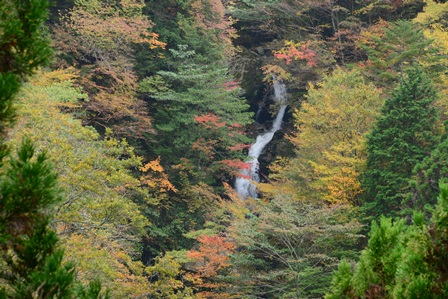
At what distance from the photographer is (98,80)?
17750 mm

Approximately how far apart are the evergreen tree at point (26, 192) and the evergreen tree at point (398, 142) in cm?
1037

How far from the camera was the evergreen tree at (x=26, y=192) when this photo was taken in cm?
226

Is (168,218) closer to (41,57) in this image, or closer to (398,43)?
(398,43)

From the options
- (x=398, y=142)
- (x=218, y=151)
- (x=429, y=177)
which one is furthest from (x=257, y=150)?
(x=429, y=177)

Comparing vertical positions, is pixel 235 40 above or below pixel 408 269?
below

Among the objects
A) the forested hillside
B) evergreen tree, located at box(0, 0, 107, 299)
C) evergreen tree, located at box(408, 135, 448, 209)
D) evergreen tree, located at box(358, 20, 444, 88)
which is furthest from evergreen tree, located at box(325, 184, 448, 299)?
evergreen tree, located at box(358, 20, 444, 88)

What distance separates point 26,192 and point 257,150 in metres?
19.2

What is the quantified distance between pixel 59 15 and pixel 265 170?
36.7ft

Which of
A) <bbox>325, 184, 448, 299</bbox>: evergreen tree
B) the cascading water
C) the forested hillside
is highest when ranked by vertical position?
<bbox>325, 184, 448, 299</bbox>: evergreen tree

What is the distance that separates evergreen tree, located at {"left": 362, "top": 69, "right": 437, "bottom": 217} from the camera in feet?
38.0

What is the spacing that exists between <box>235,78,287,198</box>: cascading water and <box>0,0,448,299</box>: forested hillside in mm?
92

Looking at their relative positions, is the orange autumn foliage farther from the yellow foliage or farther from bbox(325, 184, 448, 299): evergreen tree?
bbox(325, 184, 448, 299): evergreen tree

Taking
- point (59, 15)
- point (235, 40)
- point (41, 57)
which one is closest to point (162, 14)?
point (59, 15)

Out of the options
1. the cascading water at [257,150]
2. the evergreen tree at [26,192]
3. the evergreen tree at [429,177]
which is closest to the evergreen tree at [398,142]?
the evergreen tree at [429,177]
